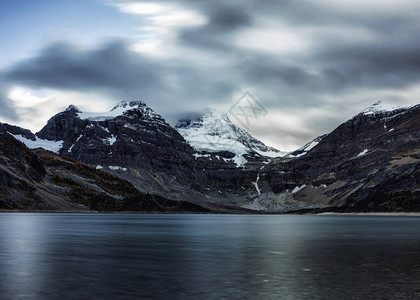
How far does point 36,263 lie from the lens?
5362cm

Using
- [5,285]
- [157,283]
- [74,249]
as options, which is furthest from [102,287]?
[74,249]

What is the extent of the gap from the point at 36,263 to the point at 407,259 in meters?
41.4

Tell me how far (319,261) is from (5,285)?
109ft

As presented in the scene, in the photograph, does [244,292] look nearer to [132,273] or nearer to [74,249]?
[132,273]

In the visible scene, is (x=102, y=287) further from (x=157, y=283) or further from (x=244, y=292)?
(x=244, y=292)

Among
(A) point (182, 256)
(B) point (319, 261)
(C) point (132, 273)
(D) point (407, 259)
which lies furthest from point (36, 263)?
(D) point (407, 259)

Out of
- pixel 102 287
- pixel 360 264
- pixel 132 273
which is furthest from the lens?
pixel 360 264

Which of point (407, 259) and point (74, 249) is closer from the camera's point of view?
point (407, 259)

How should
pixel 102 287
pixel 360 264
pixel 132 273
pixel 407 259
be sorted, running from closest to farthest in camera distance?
pixel 102 287
pixel 132 273
pixel 360 264
pixel 407 259

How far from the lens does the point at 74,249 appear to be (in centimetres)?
7019

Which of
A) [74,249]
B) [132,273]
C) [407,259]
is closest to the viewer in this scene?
[132,273]

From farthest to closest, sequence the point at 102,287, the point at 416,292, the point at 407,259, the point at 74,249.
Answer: the point at 74,249
the point at 407,259
the point at 102,287
the point at 416,292

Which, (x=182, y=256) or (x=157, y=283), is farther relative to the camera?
(x=182, y=256)

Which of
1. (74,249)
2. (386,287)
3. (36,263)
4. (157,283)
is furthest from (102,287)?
(74,249)
